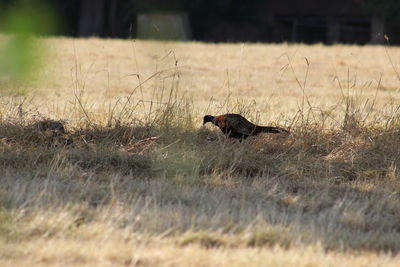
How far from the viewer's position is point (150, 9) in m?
26.5

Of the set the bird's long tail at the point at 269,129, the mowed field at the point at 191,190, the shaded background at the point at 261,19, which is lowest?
the mowed field at the point at 191,190

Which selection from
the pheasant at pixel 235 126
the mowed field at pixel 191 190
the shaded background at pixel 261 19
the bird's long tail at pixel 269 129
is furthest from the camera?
the shaded background at pixel 261 19

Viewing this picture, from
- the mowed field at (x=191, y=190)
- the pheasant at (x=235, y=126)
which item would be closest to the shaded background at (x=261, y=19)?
the mowed field at (x=191, y=190)

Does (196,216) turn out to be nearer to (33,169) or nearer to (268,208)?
(268,208)

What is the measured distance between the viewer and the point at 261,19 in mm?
32969

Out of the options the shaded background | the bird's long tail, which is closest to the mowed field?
the bird's long tail

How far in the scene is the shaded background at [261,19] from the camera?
97.2 ft

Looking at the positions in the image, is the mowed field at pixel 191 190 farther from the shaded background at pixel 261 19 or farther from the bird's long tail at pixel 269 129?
the shaded background at pixel 261 19

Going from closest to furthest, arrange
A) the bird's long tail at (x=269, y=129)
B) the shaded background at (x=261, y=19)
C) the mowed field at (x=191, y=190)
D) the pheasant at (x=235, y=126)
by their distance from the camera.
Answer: the mowed field at (x=191, y=190) → the pheasant at (x=235, y=126) → the bird's long tail at (x=269, y=129) → the shaded background at (x=261, y=19)

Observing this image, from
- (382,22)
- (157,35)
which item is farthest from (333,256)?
(382,22)

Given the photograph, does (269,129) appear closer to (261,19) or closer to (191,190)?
(191,190)

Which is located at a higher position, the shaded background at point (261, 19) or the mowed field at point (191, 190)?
the shaded background at point (261, 19)

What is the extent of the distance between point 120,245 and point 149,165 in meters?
2.24

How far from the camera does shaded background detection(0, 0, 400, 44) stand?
29.6 metres
